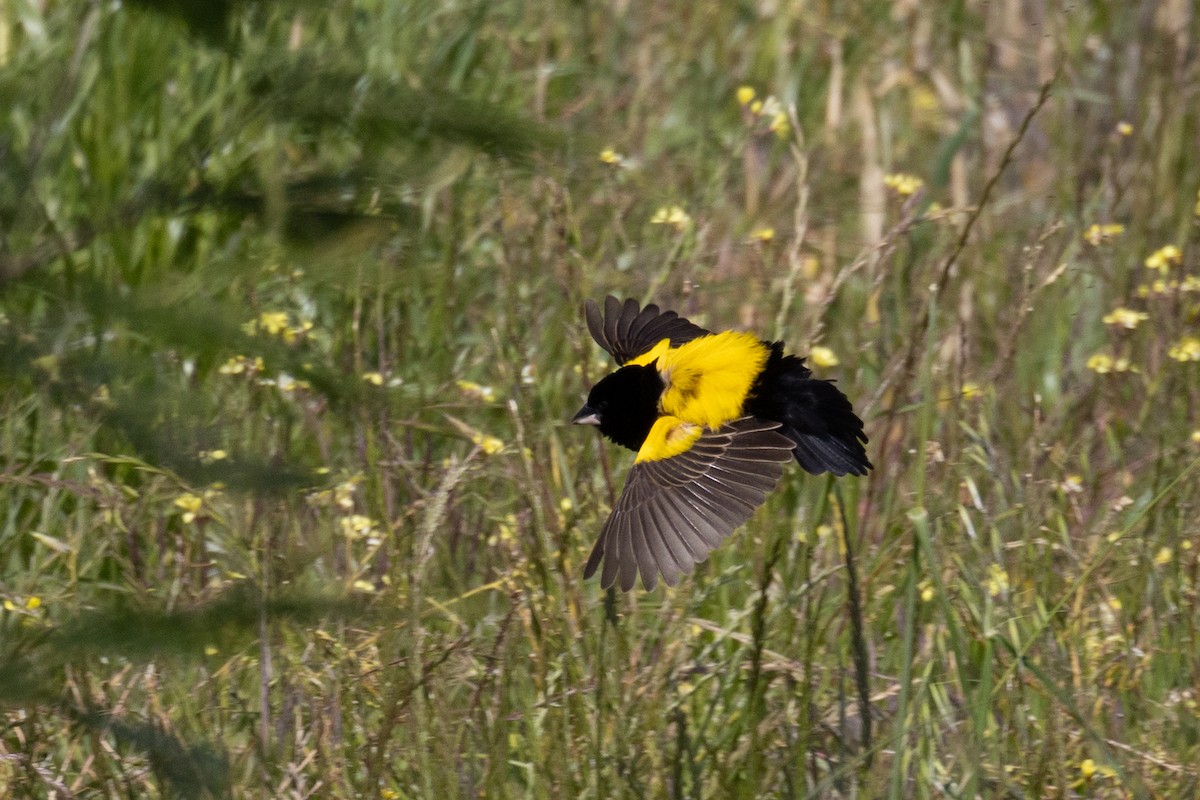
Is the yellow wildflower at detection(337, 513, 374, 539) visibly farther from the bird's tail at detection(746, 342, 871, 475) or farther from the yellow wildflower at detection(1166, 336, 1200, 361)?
the yellow wildflower at detection(1166, 336, 1200, 361)

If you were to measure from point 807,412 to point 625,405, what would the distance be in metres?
0.38

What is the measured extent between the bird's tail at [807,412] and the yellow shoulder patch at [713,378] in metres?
0.03

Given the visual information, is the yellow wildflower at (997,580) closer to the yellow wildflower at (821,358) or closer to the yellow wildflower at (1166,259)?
the yellow wildflower at (821,358)

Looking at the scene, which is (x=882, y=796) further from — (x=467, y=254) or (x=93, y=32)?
(x=467, y=254)

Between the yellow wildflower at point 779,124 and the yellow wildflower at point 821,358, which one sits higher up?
the yellow wildflower at point 779,124

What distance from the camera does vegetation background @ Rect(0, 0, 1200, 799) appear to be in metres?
1.61

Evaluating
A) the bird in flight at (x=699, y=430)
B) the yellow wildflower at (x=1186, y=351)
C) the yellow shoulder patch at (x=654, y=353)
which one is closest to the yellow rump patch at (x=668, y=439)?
the bird in flight at (x=699, y=430)

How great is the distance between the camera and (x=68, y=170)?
152 inches

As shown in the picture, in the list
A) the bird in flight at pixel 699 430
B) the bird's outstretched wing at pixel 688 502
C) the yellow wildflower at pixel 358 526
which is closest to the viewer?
the bird's outstretched wing at pixel 688 502

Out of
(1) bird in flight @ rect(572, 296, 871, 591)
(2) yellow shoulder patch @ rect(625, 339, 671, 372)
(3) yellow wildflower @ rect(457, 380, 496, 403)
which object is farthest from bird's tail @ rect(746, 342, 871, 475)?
(3) yellow wildflower @ rect(457, 380, 496, 403)

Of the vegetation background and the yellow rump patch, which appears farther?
the yellow rump patch

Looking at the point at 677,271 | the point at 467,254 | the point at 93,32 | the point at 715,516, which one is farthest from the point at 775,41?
the point at 93,32

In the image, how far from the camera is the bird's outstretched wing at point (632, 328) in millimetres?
3586

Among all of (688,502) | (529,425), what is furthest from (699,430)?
(529,425)
